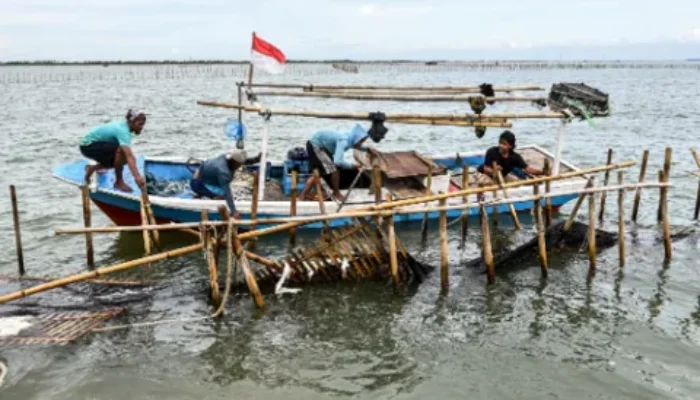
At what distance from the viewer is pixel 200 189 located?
39.1 feet

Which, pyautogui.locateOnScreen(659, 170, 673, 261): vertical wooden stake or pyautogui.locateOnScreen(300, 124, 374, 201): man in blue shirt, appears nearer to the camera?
pyautogui.locateOnScreen(659, 170, 673, 261): vertical wooden stake

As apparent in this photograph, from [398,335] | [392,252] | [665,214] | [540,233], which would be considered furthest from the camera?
[665,214]

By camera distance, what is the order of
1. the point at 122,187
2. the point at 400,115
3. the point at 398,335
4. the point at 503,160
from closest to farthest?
the point at 398,335
the point at 400,115
the point at 122,187
the point at 503,160

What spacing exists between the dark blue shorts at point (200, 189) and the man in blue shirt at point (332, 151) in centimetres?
178

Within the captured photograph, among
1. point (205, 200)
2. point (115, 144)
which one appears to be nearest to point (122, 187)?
point (115, 144)

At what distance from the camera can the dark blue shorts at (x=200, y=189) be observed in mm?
11761

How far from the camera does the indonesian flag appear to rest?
11.6 metres

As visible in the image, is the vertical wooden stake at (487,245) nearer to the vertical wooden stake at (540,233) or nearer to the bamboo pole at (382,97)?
the vertical wooden stake at (540,233)

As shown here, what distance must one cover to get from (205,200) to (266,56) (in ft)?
9.58

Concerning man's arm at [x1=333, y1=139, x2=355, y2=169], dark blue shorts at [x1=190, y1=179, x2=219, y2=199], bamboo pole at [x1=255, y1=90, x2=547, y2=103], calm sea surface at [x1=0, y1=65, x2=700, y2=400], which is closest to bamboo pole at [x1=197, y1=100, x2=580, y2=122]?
bamboo pole at [x1=255, y1=90, x2=547, y2=103]

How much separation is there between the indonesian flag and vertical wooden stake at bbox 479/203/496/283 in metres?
4.65

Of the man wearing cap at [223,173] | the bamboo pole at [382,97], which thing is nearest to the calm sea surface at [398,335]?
the man wearing cap at [223,173]

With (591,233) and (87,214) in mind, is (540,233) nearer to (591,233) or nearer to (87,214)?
(591,233)

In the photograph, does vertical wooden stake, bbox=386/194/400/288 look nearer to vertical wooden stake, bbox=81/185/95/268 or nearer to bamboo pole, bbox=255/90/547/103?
bamboo pole, bbox=255/90/547/103
